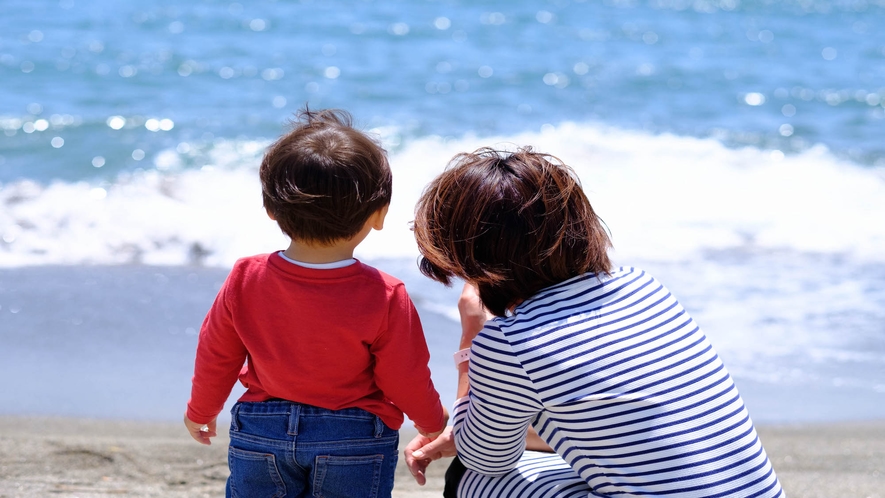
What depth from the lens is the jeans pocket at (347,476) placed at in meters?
1.76

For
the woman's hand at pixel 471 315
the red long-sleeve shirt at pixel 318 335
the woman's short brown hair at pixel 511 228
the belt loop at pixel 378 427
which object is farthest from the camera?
the woman's hand at pixel 471 315

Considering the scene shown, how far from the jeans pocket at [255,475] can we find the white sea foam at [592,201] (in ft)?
9.71

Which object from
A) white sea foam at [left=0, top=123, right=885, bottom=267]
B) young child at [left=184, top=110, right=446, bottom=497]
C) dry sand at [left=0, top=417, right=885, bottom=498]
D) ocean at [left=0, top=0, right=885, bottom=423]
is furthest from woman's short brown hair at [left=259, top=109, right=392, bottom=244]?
white sea foam at [left=0, top=123, right=885, bottom=267]

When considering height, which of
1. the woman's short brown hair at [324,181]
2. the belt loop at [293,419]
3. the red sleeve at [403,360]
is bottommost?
the belt loop at [293,419]

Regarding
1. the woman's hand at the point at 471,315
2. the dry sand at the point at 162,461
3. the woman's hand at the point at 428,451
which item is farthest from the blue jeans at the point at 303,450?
the dry sand at the point at 162,461

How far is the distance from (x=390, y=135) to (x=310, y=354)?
6.11 m

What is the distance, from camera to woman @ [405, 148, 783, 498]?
58.0 inches

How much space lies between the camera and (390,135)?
25.3 ft

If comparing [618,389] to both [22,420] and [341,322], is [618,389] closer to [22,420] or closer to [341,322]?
[341,322]

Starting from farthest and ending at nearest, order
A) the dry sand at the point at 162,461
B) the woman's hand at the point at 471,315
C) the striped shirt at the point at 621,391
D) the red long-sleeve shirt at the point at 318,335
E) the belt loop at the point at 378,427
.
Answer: the dry sand at the point at 162,461, the woman's hand at the point at 471,315, the belt loop at the point at 378,427, the red long-sleeve shirt at the point at 318,335, the striped shirt at the point at 621,391

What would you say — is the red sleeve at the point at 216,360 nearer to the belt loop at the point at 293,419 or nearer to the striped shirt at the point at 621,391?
the belt loop at the point at 293,419

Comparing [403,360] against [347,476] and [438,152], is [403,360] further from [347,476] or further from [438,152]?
[438,152]

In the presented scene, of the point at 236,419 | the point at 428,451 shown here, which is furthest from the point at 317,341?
the point at 428,451

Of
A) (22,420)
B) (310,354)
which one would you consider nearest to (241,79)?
(22,420)
